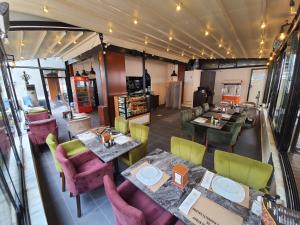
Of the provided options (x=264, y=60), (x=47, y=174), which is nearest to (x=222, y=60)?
(x=264, y=60)

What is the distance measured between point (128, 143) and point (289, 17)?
4283 millimetres

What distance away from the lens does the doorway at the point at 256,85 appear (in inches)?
306

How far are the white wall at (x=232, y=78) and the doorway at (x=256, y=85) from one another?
0.20m

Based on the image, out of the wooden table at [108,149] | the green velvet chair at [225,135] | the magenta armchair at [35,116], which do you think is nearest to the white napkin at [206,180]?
the wooden table at [108,149]

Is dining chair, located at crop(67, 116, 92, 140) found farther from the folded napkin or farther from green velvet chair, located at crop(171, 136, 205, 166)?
green velvet chair, located at crop(171, 136, 205, 166)

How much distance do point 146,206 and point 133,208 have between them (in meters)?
0.48

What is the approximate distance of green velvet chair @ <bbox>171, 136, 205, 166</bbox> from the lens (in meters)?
1.79

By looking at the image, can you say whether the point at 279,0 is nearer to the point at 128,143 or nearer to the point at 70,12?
the point at 128,143

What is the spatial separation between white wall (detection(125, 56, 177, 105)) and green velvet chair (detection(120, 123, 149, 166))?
16.7 feet

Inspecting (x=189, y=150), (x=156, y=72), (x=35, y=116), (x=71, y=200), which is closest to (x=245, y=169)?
(x=189, y=150)

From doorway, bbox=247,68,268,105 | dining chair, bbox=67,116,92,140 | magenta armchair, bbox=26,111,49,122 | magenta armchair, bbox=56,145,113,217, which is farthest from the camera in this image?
doorway, bbox=247,68,268,105

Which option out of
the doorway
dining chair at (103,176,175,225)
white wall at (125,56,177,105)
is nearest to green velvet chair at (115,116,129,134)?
dining chair at (103,176,175,225)

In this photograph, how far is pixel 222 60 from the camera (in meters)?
8.66

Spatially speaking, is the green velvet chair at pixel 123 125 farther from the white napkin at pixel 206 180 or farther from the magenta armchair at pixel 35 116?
the magenta armchair at pixel 35 116
